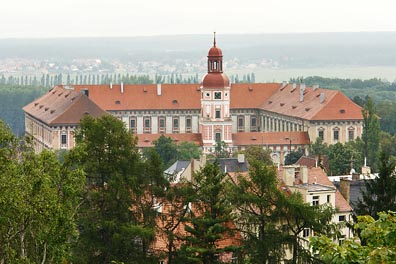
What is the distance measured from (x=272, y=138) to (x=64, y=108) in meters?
18.1

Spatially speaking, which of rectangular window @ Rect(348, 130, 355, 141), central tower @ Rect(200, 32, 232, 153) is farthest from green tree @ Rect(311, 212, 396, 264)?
rectangular window @ Rect(348, 130, 355, 141)

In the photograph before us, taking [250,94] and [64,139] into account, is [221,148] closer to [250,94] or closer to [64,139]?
[64,139]

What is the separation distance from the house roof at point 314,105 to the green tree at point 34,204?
85.4 metres

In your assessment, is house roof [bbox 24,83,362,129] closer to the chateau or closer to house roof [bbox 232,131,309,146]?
the chateau

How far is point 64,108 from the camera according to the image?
117 metres

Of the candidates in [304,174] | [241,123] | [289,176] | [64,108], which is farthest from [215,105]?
[289,176]

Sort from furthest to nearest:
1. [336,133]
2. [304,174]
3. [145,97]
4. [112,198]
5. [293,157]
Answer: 1. [145,97]
2. [336,133]
3. [293,157]
4. [304,174]
5. [112,198]

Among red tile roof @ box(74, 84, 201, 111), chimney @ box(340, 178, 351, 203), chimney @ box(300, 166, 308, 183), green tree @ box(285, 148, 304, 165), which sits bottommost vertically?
green tree @ box(285, 148, 304, 165)

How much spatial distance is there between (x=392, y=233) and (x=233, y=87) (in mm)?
111232

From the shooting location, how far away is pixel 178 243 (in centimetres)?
3847

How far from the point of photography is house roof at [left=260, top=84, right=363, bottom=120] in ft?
380

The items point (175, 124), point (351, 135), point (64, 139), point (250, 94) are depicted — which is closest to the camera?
point (64, 139)

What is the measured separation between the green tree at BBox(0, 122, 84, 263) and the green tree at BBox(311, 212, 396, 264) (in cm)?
841

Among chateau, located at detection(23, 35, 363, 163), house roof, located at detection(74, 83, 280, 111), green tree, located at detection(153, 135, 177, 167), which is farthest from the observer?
house roof, located at detection(74, 83, 280, 111)
